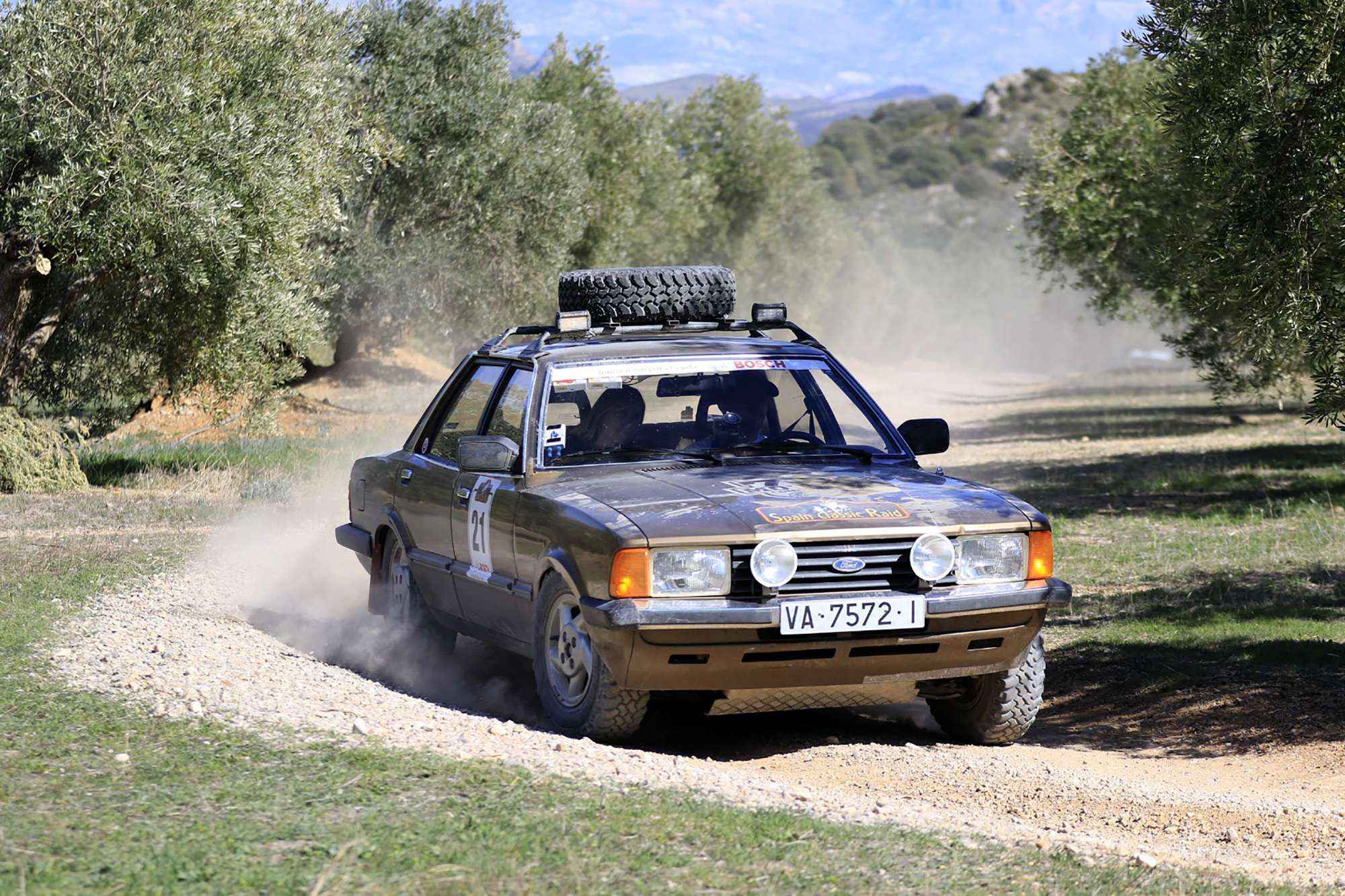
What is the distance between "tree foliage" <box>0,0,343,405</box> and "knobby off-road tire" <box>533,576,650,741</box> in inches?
331

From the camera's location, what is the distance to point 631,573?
539 centimetres

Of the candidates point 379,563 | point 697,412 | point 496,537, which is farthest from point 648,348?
point 379,563

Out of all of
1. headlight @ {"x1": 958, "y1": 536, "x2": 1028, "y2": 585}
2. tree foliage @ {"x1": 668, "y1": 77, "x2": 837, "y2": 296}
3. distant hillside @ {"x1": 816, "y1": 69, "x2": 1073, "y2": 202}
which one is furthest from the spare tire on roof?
distant hillside @ {"x1": 816, "y1": 69, "x2": 1073, "y2": 202}

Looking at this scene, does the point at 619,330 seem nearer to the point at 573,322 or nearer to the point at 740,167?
the point at 573,322

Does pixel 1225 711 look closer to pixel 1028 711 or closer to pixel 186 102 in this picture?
pixel 1028 711

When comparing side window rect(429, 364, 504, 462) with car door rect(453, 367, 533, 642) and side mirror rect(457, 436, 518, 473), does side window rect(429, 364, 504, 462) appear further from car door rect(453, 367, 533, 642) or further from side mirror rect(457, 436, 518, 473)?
side mirror rect(457, 436, 518, 473)

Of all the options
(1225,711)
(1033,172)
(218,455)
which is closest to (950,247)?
(1033,172)

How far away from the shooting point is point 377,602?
27.0 feet

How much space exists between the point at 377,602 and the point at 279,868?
4.54 meters

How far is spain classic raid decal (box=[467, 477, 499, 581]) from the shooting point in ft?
21.7

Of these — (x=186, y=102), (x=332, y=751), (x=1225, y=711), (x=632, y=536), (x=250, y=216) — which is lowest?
(x=1225, y=711)

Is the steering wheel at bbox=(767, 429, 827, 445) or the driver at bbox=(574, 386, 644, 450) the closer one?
the driver at bbox=(574, 386, 644, 450)

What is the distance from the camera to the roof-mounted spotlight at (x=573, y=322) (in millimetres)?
7262

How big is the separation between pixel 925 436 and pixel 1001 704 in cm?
144
